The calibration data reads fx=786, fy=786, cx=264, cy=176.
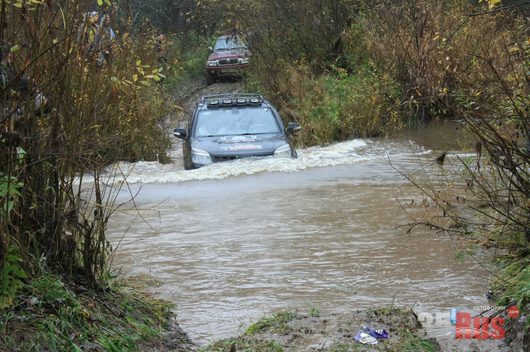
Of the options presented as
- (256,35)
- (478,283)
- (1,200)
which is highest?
(256,35)

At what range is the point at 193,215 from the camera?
1013cm

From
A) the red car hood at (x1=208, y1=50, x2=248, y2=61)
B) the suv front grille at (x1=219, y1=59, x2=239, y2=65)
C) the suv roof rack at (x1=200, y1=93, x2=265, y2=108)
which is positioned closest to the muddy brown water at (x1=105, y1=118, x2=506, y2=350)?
the suv roof rack at (x1=200, y1=93, x2=265, y2=108)

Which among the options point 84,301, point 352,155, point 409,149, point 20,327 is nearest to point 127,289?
point 84,301

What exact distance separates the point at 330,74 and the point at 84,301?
1696 cm

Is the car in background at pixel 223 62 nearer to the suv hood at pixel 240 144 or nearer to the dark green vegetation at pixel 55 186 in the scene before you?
the suv hood at pixel 240 144

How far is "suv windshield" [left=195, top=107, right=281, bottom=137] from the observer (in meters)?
13.5

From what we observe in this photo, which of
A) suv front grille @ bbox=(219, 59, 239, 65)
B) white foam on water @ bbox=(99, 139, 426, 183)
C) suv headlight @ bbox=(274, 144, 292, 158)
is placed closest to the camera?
white foam on water @ bbox=(99, 139, 426, 183)

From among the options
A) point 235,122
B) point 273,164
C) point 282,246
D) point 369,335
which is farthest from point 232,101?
point 369,335

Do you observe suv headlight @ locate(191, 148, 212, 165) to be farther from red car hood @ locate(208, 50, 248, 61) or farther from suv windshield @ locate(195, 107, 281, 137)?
red car hood @ locate(208, 50, 248, 61)

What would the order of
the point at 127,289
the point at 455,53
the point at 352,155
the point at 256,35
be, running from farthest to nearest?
the point at 256,35, the point at 455,53, the point at 352,155, the point at 127,289

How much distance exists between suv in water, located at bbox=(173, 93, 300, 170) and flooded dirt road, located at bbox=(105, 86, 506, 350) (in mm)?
208

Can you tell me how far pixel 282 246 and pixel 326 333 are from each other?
311 centimetres

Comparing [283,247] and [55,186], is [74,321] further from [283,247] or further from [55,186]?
[283,247]

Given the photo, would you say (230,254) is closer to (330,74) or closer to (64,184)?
(64,184)
